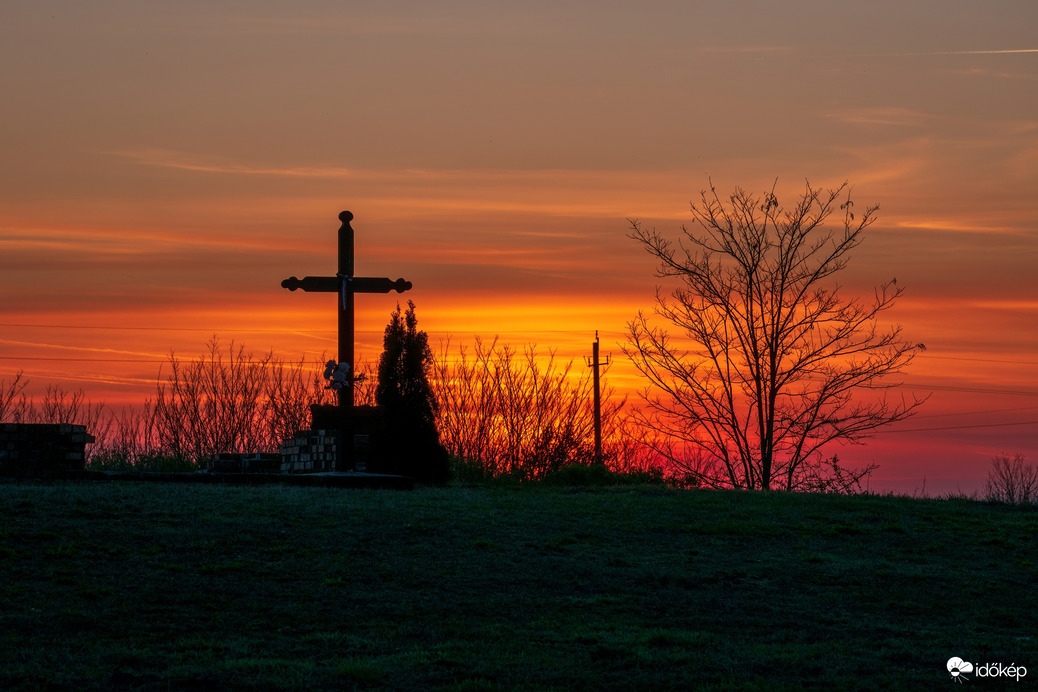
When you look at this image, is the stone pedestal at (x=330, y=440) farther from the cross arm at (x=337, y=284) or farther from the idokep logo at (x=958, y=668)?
the idokep logo at (x=958, y=668)

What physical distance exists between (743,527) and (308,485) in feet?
22.4

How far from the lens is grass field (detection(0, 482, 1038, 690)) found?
881 cm

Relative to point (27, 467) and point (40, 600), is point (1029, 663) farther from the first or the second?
point (27, 467)

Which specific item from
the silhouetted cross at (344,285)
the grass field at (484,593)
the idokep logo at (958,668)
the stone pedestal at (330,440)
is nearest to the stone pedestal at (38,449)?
the grass field at (484,593)

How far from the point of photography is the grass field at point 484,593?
881 centimetres

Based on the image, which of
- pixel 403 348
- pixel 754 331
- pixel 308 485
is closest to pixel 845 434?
pixel 754 331

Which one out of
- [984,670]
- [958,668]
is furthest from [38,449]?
[984,670]

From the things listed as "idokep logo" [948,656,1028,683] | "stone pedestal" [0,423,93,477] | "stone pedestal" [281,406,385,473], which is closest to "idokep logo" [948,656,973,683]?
"idokep logo" [948,656,1028,683]

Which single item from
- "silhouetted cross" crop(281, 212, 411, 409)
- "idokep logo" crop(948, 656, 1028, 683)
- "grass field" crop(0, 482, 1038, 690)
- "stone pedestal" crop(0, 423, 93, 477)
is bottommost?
"idokep logo" crop(948, 656, 1028, 683)

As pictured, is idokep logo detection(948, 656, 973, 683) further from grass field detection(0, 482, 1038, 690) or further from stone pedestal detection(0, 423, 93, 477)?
stone pedestal detection(0, 423, 93, 477)

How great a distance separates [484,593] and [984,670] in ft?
15.5

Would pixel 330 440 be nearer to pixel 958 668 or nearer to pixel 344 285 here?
pixel 344 285

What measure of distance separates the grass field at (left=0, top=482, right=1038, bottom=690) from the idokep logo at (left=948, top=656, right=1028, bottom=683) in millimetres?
81

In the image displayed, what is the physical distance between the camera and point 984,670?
29.8 ft
